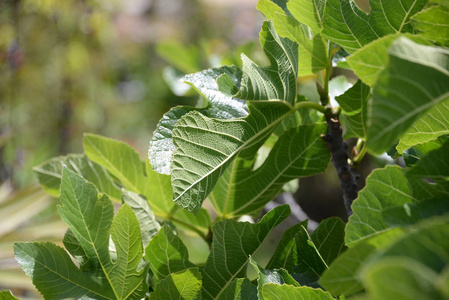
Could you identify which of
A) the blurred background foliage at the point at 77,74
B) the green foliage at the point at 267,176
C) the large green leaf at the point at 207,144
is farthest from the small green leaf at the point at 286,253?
the blurred background foliage at the point at 77,74

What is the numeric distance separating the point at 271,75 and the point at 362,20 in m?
0.10

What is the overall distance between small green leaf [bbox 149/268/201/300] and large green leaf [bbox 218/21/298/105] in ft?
0.58

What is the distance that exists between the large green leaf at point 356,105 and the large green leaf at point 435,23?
103mm

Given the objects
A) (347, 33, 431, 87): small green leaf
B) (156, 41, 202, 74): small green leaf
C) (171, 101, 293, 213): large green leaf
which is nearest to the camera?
(347, 33, 431, 87): small green leaf

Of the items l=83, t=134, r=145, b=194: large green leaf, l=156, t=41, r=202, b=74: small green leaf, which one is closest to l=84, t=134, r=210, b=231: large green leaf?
l=83, t=134, r=145, b=194: large green leaf

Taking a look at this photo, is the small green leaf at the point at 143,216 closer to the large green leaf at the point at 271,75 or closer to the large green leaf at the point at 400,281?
the large green leaf at the point at 271,75

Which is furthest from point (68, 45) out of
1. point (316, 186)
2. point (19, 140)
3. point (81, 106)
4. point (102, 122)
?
point (316, 186)

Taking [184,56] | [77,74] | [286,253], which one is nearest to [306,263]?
[286,253]

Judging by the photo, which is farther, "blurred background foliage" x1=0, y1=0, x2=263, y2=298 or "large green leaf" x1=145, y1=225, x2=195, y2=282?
"blurred background foliage" x1=0, y1=0, x2=263, y2=298

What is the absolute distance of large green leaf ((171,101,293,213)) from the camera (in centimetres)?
41

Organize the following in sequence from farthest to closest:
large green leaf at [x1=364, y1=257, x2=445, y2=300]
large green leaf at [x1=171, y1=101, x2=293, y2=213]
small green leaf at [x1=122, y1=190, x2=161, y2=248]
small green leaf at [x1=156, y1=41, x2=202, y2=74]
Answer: small green leaf at [x1=156, y1=41, x2=202, y2=74] < small green leaf at [x1=122, y1=190, x2=161, y2=248] < large green leaf at [x1=171, y1=101, x2=293, y2=213] < large green leaf at [x1=364, y1=257, x2=445, y2=300]

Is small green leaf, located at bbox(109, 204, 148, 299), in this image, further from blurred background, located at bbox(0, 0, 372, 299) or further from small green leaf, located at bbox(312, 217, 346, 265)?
blurred background, located at bbox(0, 0, 372, 299)

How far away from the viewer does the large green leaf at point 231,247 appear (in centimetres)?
47

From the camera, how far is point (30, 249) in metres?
0.46
